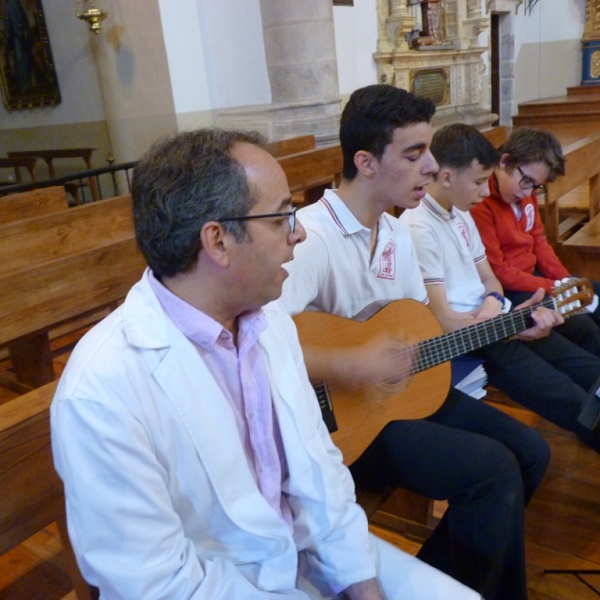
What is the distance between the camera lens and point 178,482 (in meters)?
0.98

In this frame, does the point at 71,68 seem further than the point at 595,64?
No

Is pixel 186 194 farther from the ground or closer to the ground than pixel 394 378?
farther from the ground

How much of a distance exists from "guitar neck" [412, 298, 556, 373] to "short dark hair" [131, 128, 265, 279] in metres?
0.95

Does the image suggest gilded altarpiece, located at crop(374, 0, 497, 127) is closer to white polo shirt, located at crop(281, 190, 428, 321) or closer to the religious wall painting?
the religious wall painting

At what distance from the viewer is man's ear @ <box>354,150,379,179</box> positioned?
1.81 m

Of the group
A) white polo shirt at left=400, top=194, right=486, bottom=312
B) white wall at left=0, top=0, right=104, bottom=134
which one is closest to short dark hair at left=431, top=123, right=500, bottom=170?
white polo shirt at left=400, top=194, right=486, bottom=312

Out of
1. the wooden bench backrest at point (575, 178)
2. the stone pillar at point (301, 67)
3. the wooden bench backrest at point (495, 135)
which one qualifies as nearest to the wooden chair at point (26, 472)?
the wooden bench backrest at point (575, 178)

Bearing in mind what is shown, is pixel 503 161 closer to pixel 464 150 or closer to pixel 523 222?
pixel 523 222

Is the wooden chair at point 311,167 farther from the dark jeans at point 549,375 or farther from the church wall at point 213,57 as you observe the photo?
the church wall at point 213,57

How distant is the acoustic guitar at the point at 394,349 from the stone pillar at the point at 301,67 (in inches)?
153

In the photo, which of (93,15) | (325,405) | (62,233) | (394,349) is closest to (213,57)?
(93,15)

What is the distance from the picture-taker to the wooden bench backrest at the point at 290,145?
4234 mm

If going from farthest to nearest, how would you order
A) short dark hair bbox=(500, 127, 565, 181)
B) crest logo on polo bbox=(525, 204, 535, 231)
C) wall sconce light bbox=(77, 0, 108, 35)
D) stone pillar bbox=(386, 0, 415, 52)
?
stone pillar bbox=(386, 0, 415, 52) → wall sconce light bbox=(77, 0, 108, 35) → crest logo on polo bbox=(525, 204, 535, 231) → short dark hair bbox=(500, 127, 565, 181)

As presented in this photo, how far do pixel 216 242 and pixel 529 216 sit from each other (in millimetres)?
2091
